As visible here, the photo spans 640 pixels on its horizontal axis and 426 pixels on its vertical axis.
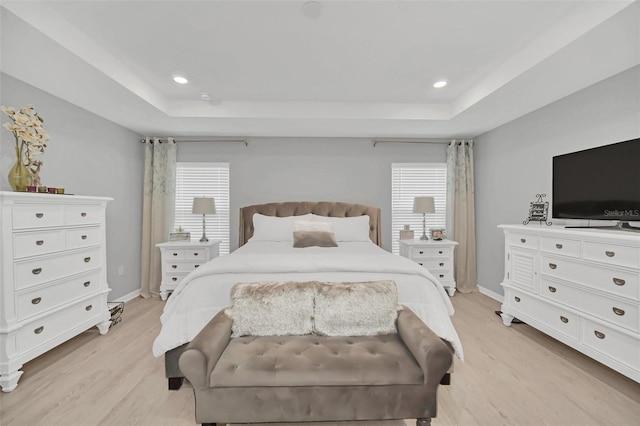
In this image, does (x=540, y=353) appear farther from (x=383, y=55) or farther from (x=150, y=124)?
(x=150, y=124)

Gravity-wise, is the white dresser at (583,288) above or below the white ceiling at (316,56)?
below

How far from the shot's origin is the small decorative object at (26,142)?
218 centimetres

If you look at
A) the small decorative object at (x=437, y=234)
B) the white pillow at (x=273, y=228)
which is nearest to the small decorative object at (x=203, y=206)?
the white pillow at (x=273, y=228)

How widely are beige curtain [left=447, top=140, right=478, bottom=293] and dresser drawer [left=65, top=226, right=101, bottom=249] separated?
450 cm

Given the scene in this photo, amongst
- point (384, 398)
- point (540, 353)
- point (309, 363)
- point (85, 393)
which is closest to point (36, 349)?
point (85, 393)

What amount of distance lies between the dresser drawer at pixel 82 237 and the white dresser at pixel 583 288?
4.17 meters

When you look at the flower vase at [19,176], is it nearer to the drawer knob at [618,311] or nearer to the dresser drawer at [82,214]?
the dresser drawer at [82,214]

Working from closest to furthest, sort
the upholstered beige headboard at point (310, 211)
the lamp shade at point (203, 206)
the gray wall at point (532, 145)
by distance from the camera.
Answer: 1. the gray wall at point (532, 145)
2. the lamp shade at point (203, 206)
3. the upholstered beige headboard at point (310, 211)

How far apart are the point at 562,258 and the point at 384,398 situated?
205cm

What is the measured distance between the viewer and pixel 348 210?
4.30m

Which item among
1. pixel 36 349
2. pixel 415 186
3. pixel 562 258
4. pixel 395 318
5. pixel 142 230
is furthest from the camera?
pixel 415 186

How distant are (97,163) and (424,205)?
14.1ft

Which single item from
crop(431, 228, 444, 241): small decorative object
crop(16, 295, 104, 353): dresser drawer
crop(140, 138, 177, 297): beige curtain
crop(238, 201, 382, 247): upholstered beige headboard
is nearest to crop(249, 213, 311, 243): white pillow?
crop(238, 201, 382, 247): upholstered beige headboard

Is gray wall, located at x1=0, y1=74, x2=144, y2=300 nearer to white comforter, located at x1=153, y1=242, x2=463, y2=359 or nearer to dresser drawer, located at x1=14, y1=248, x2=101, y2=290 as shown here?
dresser drawer, located at x1=14, y1=248, x2=101, y2=290
